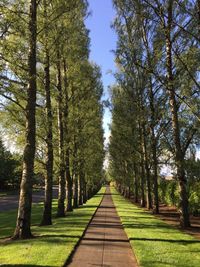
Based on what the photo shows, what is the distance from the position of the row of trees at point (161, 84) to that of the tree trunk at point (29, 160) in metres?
4.62

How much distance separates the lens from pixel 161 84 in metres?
24.1

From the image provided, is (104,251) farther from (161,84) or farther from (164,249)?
(161,84)

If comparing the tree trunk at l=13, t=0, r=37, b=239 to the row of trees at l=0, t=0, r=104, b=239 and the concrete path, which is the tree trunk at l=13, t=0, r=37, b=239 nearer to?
the row of trees at l=0, t=0, r=104, b=239

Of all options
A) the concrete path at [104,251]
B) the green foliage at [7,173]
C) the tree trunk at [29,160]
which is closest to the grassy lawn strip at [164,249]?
the concrete path at [104,251]

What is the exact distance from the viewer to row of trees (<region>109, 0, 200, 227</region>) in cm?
1627

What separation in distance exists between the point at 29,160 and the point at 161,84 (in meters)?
13.6

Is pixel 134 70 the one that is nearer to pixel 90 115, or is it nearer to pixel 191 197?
pixel 90 115

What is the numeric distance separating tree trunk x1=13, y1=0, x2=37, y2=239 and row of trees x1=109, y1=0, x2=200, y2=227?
182 inches

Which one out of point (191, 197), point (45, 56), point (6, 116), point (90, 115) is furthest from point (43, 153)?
point (90, 115)

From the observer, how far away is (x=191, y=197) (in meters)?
25.1

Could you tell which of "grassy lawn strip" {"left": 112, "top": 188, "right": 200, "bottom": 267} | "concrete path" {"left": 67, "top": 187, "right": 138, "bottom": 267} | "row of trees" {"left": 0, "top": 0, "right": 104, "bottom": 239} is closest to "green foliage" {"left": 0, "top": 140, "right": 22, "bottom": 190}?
"row of trees" {"left": 0, "top": 0, "right": 104, "bottom": 239}

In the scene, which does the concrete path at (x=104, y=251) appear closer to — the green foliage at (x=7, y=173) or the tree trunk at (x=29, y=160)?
the tree trunk at (x=29, y=160)

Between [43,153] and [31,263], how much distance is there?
42.0ft

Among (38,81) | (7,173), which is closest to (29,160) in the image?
(38,81)
